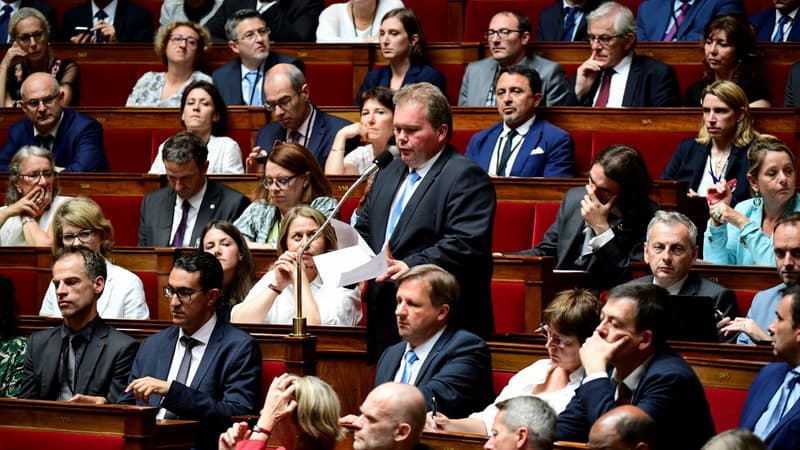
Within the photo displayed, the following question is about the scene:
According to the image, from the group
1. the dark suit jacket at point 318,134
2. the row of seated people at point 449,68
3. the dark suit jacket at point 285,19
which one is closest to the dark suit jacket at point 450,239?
the dark suit jacket at point 318,134

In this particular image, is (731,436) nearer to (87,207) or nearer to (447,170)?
(447,170)

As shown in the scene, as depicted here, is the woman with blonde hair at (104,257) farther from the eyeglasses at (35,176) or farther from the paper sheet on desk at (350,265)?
the paper sheet on desk at (350,265)

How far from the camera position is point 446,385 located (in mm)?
2295

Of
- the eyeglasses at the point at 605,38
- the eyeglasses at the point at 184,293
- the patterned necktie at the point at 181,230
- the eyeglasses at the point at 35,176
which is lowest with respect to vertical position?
the eyeglasses at the point at 184,293

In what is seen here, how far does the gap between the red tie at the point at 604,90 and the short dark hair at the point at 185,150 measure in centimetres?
101

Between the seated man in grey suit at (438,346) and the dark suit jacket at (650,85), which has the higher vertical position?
the dark suit jacket at (650,85)

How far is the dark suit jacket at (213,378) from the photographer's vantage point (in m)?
2.35

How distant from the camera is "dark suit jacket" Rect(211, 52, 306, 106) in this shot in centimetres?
395

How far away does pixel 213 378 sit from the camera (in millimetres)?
2465

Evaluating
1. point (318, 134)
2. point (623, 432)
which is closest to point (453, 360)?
point (623, 432)

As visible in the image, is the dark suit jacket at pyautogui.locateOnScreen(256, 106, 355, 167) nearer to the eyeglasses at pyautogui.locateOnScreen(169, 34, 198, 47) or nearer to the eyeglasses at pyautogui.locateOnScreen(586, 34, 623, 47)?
the eyeglasses at pyautogui.locateOnScreen(169, 34, 198, 47)

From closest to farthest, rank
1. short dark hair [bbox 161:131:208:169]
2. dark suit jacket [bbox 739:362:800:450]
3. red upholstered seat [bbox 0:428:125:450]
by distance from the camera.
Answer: dark suit jacket [bbox 739:362:800:450]
red upholstered seat [bbox 0:428:125:450]
short dark hair [bbox 161:131:208:169]

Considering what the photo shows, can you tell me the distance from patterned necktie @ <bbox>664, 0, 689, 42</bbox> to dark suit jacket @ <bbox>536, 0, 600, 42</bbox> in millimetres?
232

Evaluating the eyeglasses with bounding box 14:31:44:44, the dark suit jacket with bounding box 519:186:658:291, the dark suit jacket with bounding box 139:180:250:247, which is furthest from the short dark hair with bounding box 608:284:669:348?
the eyeglasses with bounding box 14:31:44:44
